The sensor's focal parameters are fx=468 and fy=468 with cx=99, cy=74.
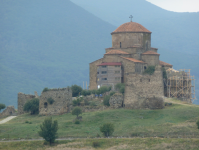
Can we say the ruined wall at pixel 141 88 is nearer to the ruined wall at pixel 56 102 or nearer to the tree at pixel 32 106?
the ruined wall at pixel 56 102

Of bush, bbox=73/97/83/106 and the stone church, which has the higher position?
the stone church

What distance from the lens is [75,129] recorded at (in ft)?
156

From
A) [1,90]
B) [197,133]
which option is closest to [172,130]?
[197,133]

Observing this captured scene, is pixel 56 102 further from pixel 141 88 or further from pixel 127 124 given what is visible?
pixel 127 124

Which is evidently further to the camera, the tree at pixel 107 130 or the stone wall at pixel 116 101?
the stone wall at pixel 116 101

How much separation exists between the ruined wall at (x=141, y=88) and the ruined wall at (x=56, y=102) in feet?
25.4

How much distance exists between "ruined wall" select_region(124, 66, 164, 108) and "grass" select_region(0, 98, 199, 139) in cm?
154

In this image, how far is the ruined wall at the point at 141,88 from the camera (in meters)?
54.5

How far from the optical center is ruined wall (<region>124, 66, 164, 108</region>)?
5453cm

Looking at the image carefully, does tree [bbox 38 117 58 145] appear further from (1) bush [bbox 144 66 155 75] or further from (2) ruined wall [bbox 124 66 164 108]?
(1) bush [bbox 144 66 155 75]

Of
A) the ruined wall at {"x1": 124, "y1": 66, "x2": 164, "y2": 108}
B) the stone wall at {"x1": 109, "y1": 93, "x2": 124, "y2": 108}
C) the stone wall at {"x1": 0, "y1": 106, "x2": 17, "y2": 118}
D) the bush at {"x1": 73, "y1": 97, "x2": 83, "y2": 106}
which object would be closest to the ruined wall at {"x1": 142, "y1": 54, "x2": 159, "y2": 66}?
the bush at {"x1": 73, "y1": 97, "x2": 83, "y2": 106}

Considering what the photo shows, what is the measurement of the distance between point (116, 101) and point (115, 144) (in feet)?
49.0

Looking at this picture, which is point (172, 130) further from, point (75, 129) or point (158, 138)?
point (75, 129)

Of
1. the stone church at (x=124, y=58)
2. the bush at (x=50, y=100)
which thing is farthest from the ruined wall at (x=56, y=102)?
Result: the stone church at (x=124, y=58)
